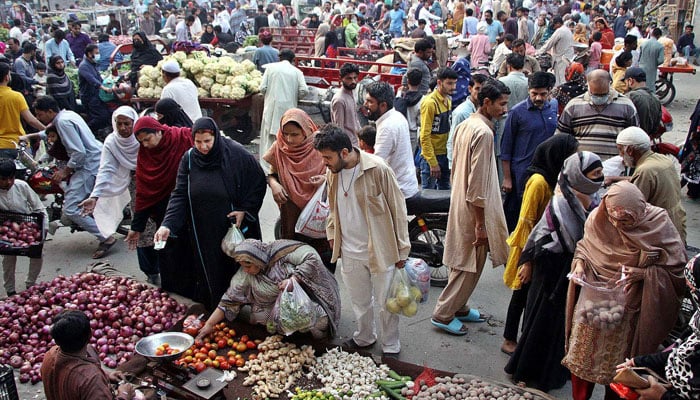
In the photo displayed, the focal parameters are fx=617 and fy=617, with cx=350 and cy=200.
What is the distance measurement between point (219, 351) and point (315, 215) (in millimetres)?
1311

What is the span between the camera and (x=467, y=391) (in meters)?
4.10

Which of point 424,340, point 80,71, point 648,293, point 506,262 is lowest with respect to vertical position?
point 424,340

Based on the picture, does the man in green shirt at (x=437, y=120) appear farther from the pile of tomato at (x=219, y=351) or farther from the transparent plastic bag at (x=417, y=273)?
the pile of tomato at (x=219, y=351)

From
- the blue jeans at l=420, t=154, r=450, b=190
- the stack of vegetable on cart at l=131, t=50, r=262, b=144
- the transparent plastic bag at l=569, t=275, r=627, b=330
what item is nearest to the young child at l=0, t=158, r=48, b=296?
the blue jeans at l=420, t=154, r=450, b=190

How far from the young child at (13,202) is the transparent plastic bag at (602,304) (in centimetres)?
467

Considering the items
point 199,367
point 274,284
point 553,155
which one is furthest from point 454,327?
point 199,367

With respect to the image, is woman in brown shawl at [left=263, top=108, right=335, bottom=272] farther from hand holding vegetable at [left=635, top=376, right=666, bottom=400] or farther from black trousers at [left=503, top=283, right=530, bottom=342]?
hand holding vegetable at [left=635, top=376, right=666, bottom=400]

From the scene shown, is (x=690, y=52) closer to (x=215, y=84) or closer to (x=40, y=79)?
(x=215, y=84)

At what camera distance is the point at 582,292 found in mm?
3557

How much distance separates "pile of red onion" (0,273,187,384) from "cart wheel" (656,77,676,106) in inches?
476

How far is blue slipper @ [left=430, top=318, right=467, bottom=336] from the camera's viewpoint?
201 inches

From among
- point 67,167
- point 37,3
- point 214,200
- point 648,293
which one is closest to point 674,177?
point 648,293

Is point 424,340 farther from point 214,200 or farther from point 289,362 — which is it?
point 214,200

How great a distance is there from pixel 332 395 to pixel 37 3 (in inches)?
1109
